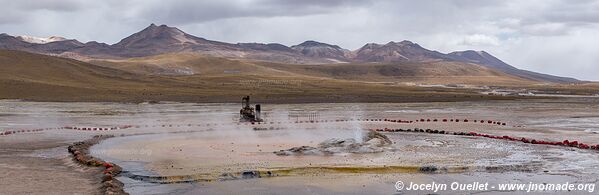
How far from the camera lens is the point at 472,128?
1618 inches

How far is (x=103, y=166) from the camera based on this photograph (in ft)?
77.7

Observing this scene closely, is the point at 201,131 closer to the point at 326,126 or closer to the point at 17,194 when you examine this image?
the point at 326,126

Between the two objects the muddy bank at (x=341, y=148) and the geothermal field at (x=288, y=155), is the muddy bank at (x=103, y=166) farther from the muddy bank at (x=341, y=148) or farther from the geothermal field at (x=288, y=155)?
the muddy bank at (x=341, y=148)

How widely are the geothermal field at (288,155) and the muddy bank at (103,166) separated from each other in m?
0.07

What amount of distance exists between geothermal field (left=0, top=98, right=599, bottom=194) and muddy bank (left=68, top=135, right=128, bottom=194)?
0.07 m

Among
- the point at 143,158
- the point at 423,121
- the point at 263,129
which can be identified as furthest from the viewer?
the point at 423,121

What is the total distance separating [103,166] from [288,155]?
23.5ft

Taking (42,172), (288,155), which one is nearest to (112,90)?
(288,155)

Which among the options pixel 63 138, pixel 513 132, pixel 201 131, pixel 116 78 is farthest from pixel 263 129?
pixel 116 78

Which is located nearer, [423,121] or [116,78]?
[423,121]

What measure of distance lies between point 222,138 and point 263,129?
20.5 ft

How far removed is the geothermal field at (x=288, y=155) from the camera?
20109 millimetres

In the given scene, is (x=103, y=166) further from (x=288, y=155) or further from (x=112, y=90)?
(x=112, y=90)

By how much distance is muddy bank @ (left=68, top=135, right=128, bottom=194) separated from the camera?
1906cm
